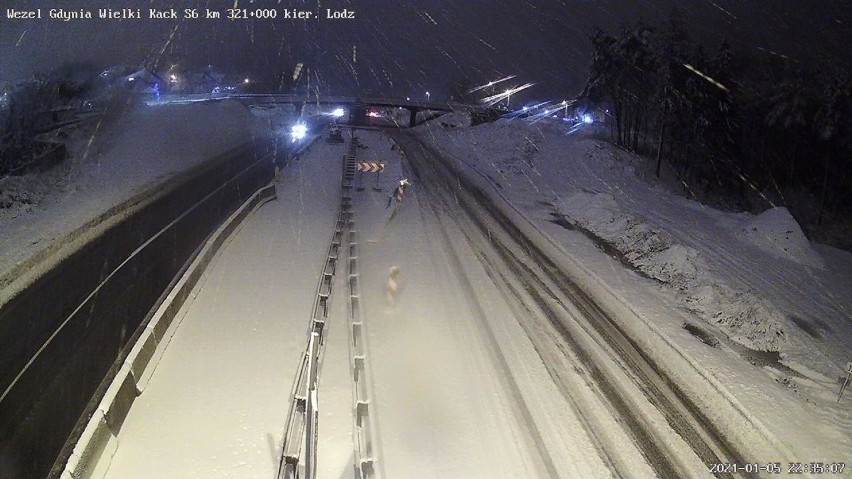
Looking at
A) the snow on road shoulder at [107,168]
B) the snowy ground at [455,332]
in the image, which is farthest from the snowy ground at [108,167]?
the snowy ground at [455,332]

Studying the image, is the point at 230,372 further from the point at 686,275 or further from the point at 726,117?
the point at 726,117

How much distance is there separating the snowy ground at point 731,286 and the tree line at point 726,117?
16.3 m

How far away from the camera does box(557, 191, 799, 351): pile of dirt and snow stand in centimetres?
1275

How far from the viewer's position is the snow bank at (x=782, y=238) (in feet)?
70.5

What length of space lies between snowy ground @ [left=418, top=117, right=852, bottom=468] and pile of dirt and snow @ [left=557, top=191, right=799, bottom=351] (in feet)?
0.12

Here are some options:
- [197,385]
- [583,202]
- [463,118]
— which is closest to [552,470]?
[197,385]

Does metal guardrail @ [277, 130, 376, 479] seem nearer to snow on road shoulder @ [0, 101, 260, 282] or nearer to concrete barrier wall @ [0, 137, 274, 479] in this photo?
concrete barrier wall @ [0, 137, 274, 479]

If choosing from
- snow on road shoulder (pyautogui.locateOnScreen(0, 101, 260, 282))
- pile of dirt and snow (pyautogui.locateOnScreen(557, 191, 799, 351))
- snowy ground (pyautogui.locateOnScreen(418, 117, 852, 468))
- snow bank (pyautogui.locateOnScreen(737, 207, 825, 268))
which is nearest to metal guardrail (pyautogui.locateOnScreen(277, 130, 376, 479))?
snowy ground (pyautogui.locateOnScreen(418, 117, 852, 468))

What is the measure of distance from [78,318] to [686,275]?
61.1 feet

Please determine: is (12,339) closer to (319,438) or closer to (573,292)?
(319,438)

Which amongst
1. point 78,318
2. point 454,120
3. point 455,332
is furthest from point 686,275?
point 454,120

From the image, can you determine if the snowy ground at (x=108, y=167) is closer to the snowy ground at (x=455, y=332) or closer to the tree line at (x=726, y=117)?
the snowy ground at (x=455, y=332)

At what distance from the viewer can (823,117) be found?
41719 mm

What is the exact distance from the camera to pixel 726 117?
151ft
